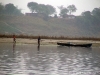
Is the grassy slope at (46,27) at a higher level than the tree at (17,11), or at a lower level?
lower

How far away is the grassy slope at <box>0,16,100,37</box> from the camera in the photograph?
74.4 meters

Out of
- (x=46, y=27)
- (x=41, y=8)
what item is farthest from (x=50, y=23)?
(x=41, y=8)

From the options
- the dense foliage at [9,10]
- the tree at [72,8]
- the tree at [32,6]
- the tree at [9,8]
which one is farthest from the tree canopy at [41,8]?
the tree at [9,8]

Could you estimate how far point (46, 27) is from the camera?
3093 inches

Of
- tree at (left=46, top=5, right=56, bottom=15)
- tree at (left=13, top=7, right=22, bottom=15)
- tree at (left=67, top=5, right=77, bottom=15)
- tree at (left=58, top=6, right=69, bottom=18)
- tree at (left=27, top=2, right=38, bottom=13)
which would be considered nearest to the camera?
tree at (left=67, top=5, right=77, bottom=15)

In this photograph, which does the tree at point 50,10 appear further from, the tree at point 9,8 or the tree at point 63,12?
the tree at point 9,8

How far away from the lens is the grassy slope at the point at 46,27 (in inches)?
2931

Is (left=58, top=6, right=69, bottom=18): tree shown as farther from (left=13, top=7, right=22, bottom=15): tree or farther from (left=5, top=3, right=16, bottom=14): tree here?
(left=5, top=3, right=16, bottom=14): tree

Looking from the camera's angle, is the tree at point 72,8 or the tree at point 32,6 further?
the tree at point 32,6

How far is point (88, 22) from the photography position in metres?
82.4

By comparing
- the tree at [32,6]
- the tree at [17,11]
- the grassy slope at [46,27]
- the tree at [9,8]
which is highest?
the tree at [32,6]

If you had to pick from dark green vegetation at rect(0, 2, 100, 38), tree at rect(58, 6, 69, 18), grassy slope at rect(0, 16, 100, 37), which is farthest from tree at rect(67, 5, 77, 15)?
grassy slope at rect(0, 16, 100, 37)

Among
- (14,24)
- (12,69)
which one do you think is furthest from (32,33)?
(12,69)

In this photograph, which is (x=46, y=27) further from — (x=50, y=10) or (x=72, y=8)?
(x=72, y=8)
